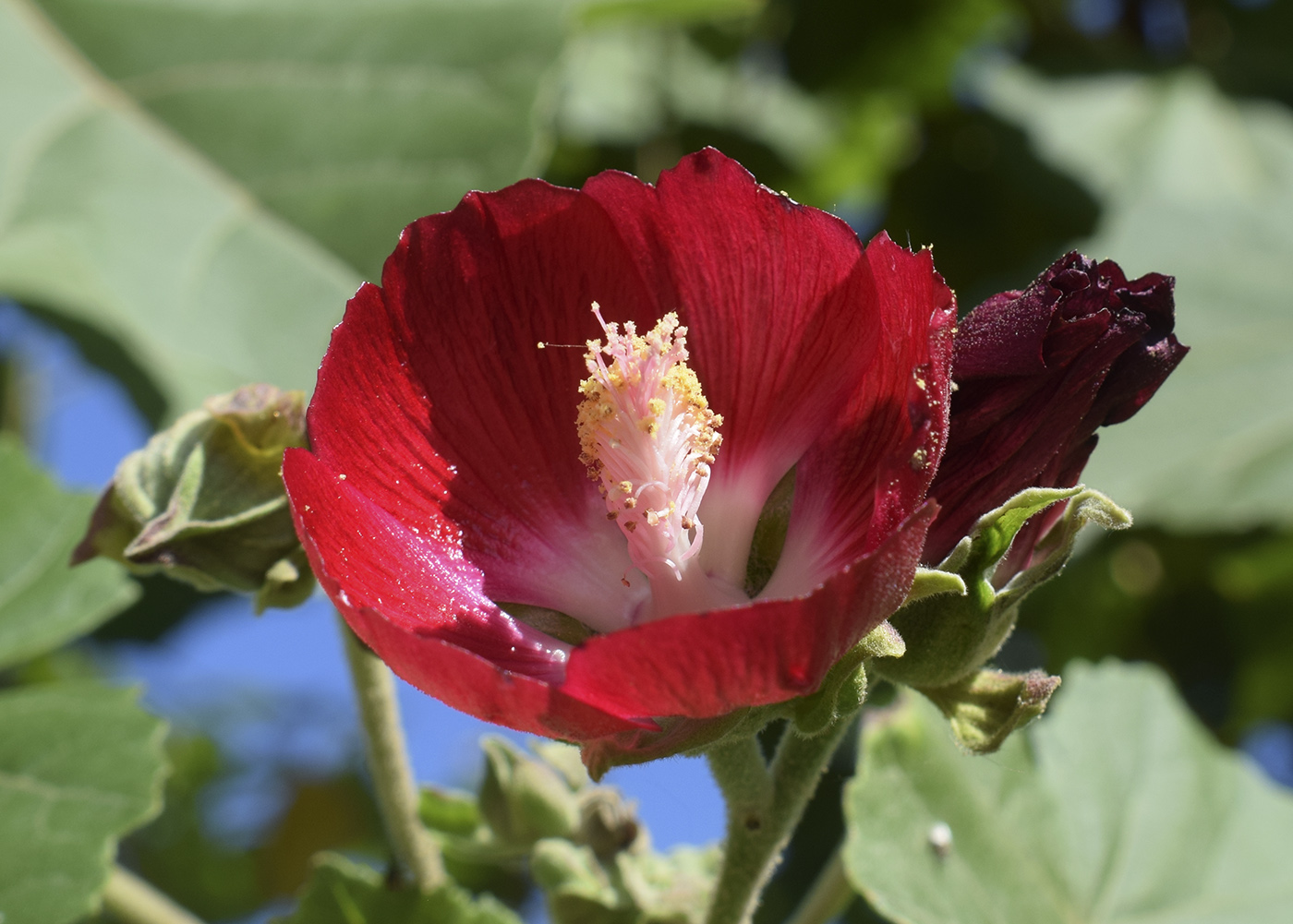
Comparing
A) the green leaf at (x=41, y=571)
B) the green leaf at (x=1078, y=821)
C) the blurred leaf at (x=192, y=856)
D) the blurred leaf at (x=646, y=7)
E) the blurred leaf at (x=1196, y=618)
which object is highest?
the blurred leaf at (x=646, y=7)

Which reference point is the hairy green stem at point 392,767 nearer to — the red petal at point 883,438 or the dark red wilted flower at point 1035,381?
the red petal at point 883,438

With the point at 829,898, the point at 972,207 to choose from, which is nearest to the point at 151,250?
the point at 829,898

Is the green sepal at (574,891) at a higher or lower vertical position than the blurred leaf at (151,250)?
lower

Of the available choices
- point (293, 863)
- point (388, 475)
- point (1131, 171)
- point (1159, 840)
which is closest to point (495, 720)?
point (388, 475)

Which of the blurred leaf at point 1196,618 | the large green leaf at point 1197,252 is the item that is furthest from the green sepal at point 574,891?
the blurred leaf at point 1196,618

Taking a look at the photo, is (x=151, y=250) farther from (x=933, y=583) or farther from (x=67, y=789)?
(x=933, y=583)

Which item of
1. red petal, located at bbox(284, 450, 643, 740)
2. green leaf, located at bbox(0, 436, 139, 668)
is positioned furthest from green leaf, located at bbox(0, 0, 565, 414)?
red petal, located at bbox(284, 450, 643, 740)

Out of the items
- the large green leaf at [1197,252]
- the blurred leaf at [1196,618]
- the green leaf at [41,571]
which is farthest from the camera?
the blurred leaf at [1196,618]
